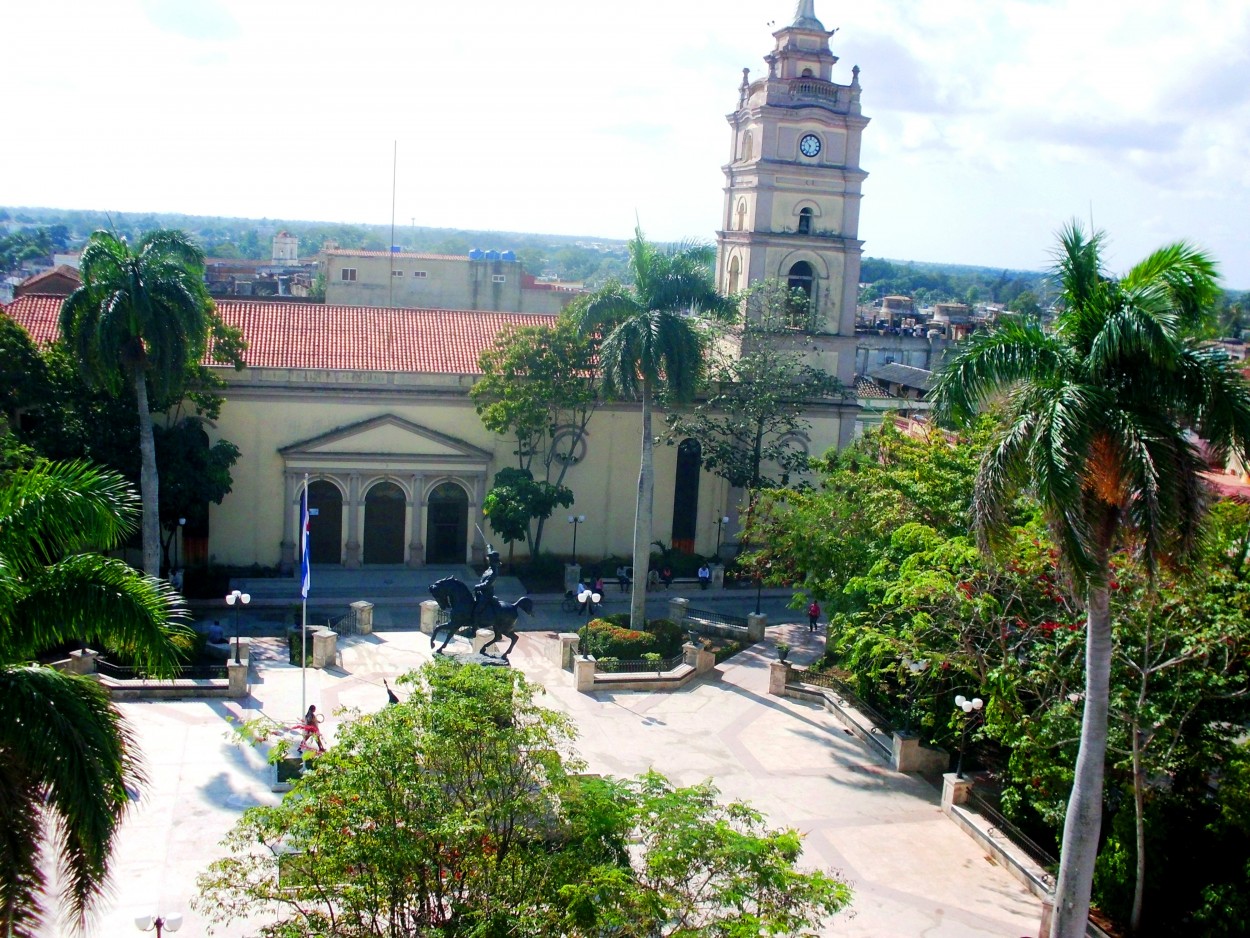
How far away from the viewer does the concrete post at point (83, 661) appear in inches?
1037

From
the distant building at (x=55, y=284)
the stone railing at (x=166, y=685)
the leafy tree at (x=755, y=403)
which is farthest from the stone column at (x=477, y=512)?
the distant building at (x=55, y=284)

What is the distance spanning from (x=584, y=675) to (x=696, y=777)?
17.8ft

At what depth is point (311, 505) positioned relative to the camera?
38.7m

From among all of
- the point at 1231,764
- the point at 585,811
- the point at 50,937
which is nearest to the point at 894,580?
the point at 1231,764

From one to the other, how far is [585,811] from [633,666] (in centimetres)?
1686

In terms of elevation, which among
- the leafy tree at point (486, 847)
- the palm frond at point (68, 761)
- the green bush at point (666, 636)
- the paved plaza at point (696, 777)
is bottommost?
the paved plaza at point (696, 777)

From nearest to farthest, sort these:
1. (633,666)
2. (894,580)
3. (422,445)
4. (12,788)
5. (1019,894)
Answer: (12,788)
(1019,894)
(894,580)
(633,666)
(422,445)

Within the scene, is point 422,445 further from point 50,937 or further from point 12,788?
point 12,788

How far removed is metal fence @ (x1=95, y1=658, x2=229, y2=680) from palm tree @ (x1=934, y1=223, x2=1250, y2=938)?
19512mm

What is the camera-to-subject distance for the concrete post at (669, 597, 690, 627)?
34.9 metres

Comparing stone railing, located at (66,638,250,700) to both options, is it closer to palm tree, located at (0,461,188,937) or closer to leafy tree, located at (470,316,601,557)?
leafy tree, located at (470,316,601,557)

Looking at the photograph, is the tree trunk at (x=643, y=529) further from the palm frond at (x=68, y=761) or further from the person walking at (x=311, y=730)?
→ the palm frond at (x=68, y=761)

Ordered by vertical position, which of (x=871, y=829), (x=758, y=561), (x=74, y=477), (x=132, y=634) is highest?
(x=74, y=477)

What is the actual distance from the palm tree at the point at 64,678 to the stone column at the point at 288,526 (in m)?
25.5
